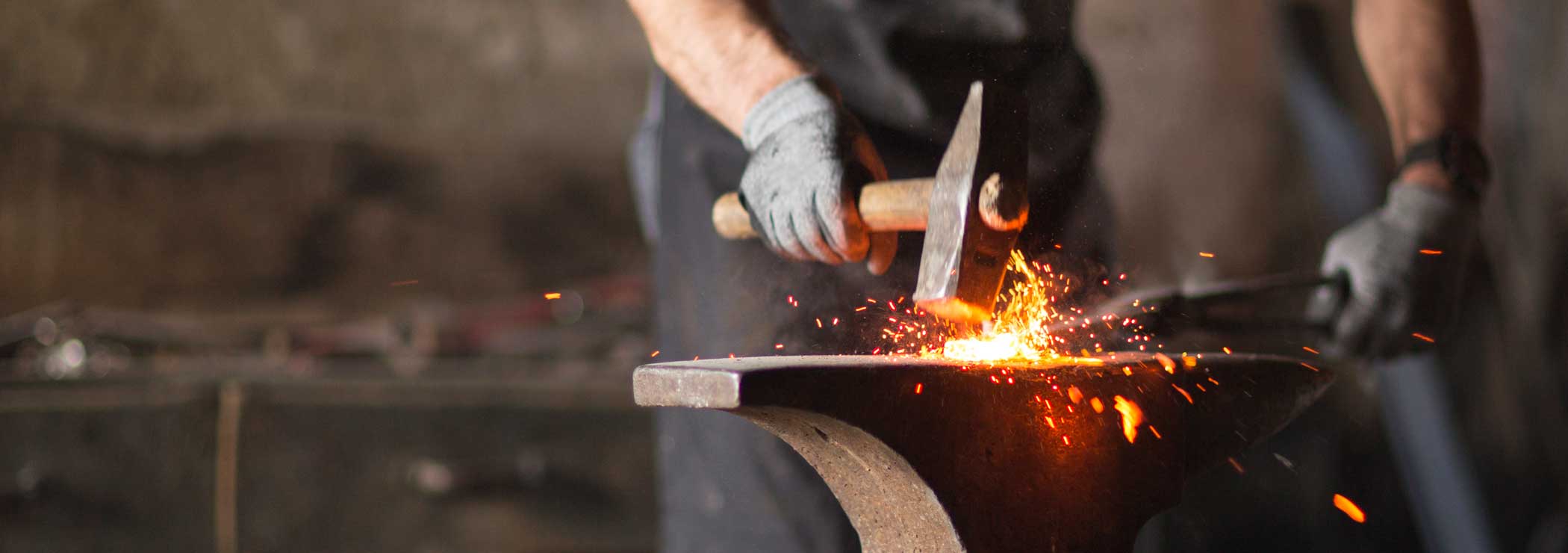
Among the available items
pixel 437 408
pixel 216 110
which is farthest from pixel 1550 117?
pixel 216 110

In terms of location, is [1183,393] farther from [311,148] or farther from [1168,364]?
[311,148]

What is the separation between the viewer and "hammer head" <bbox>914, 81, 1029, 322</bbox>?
0.86 m

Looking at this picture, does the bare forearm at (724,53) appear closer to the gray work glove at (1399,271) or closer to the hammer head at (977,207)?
the hammer head at (977,207)

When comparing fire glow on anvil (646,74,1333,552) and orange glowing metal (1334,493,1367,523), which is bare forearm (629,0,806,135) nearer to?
fire glow on anvil (646,74,1333,552)

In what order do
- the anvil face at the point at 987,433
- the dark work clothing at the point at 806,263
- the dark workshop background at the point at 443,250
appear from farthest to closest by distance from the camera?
1. the dark workshop background at the point at 443,250
2. the dark work clothing at the point at 806,263
3. the anvil face at the point at 987,433

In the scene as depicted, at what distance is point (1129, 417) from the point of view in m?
0.89

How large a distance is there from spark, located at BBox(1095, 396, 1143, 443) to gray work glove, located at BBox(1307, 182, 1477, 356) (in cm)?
76

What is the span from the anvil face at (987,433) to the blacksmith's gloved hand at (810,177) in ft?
0.55

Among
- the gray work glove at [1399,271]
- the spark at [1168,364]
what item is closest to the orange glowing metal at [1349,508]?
the gray work glove at [1399,271]

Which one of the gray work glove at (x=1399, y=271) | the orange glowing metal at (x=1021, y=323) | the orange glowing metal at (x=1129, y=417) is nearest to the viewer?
the orange glowing metal at (x=1129, y=417)

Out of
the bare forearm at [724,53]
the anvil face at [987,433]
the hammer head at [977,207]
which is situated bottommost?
the anvil face at [987,433]

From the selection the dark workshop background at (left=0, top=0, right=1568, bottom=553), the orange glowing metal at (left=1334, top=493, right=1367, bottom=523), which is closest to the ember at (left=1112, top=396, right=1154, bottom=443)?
the dark workshop background at (left=0, top=0, right=1568, bottom=553)

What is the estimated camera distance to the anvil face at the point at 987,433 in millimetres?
764

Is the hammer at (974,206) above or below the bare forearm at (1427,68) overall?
below
